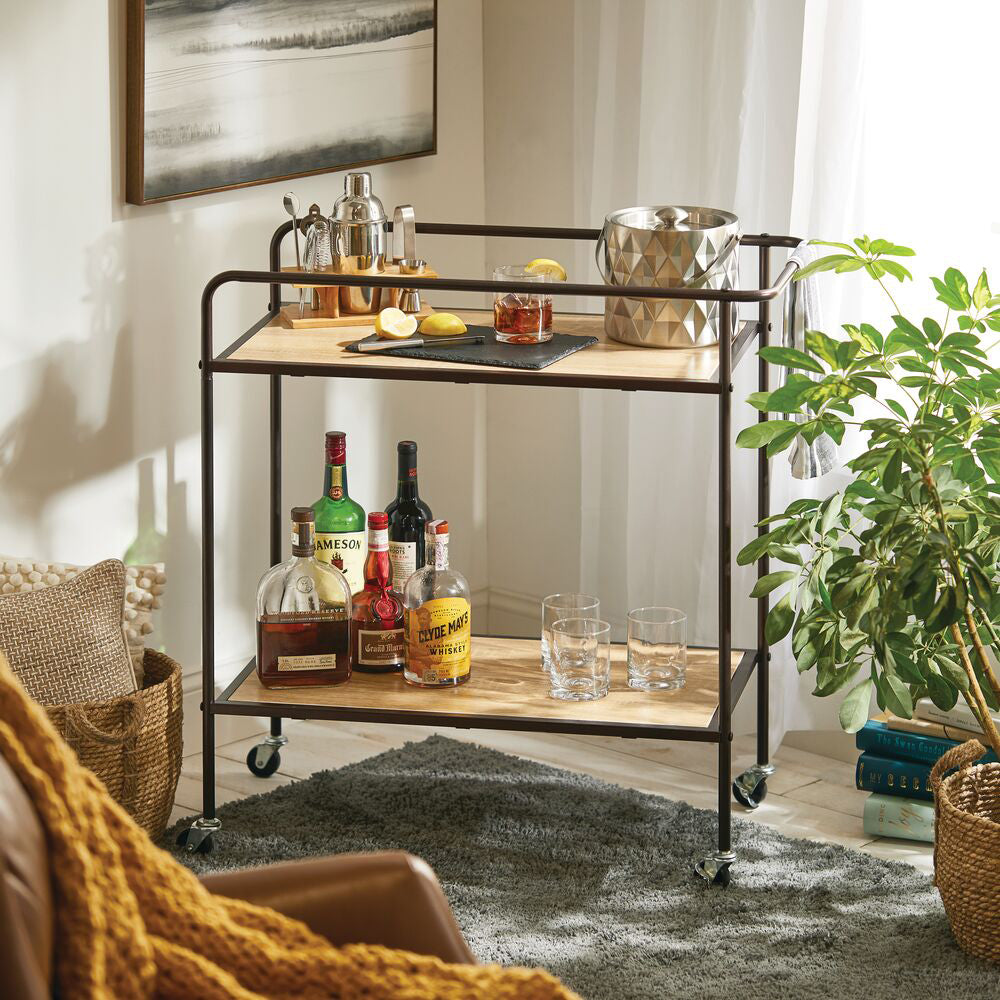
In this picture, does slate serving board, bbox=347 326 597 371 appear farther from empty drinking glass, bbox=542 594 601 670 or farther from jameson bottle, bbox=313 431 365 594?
empty drinking glass, bbox=542 594 601 670

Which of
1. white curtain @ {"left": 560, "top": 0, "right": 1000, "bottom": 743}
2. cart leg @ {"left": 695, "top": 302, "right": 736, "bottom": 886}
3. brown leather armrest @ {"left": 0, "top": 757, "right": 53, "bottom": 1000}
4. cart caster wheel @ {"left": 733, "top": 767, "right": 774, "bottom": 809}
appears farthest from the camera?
cart caster wheel @ {"left": 733, "top": 767, "right": 774, "bottom": 809}

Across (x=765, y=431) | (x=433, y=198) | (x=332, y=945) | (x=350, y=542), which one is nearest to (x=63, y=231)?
(x=350, y=542)

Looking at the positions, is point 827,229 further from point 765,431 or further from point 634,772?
point 634,772

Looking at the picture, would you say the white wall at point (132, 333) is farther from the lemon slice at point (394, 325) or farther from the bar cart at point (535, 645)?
the lemon slice at point (394, 325)

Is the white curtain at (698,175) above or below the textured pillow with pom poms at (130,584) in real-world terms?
above

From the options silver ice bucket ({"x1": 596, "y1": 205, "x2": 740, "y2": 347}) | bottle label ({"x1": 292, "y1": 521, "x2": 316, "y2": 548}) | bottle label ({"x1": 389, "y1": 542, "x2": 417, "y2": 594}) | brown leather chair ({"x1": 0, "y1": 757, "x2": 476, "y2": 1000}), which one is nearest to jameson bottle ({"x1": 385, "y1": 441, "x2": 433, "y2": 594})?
bottle label ({"x1": 389, "y1": 542, "x2": 417, "y2": 594})

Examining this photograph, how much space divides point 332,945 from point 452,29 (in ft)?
7.69

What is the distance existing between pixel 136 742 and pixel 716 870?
91 centimetres

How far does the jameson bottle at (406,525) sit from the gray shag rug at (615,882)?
1.43 feet

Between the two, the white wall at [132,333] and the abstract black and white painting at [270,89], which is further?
the abstract black and white painting at [270,89]

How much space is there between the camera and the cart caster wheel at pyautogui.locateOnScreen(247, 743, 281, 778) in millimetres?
2803

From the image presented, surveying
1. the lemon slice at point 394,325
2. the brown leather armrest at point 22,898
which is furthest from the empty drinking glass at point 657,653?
the brown leather armrest at point 22,898

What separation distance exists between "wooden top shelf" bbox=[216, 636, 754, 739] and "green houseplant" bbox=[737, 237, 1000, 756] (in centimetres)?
24

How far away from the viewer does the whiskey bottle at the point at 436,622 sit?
243cm
